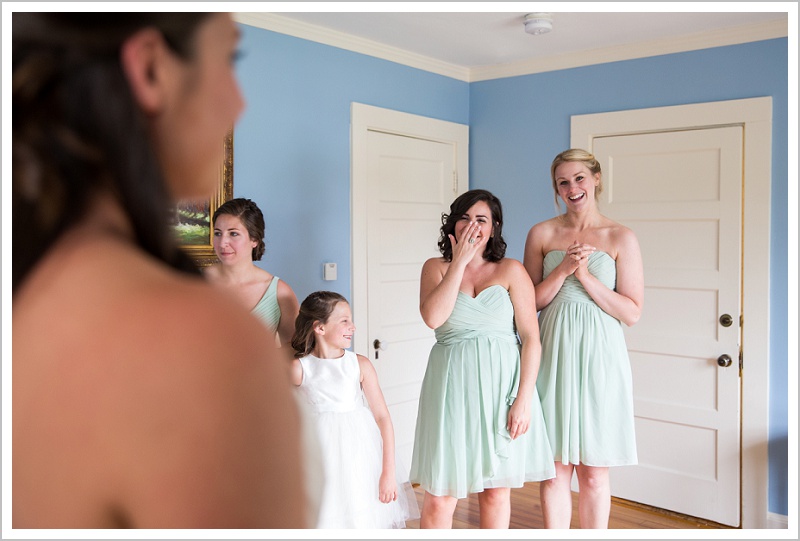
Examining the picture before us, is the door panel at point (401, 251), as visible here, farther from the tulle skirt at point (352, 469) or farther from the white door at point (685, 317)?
the tulle skirt at point (352, 469)

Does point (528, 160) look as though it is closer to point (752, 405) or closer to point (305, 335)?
point (752, 405)

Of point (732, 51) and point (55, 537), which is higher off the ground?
point (732, 51)

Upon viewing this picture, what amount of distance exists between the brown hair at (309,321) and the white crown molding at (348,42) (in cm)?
116

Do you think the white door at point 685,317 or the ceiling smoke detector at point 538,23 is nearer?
the ceiling smoke detector at point 538,23

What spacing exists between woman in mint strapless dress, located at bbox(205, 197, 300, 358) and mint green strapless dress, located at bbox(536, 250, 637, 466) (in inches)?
38.9

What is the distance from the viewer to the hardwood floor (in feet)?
11.1

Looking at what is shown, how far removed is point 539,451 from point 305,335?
0.92 m

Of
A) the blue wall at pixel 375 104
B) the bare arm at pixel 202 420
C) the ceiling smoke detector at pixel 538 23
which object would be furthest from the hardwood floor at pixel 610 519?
the bare arm at pixel 202 420

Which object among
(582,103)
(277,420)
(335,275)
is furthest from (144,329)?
(582,103)

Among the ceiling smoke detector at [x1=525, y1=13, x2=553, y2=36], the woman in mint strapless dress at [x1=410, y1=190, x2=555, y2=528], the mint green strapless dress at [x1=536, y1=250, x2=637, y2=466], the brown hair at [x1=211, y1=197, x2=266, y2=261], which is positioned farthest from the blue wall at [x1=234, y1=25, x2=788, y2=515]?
the mint green strapless dress at [x1=536, y1=250, x2=637, y2=466]

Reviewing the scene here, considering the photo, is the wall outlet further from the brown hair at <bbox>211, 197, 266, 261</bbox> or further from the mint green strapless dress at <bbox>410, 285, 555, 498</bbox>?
the mint green strapless dress at <bbox>410, 285, 555, 498</bbox>

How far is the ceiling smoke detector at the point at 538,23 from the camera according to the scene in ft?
10.6

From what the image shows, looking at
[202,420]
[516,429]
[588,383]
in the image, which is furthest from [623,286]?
[202,420]

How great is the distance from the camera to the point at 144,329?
360 mm
